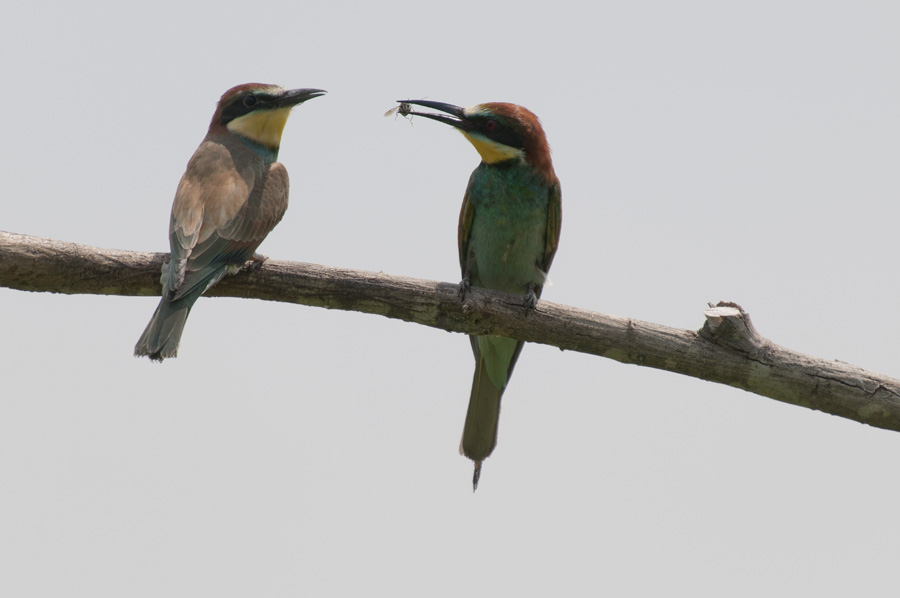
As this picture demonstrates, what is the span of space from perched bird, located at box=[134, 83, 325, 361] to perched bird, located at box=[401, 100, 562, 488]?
0.88 metres

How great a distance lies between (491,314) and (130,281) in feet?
4.74

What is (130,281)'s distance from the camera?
11.7 ft

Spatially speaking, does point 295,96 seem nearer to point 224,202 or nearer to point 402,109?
point 402,109

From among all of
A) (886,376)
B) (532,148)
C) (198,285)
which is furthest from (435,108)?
(886,376)

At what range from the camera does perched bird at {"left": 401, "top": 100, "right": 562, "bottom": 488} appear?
433 centimetres

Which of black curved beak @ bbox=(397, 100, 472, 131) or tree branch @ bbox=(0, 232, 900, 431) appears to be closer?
tree branch @ bbox=(0, 232, 900, 431)

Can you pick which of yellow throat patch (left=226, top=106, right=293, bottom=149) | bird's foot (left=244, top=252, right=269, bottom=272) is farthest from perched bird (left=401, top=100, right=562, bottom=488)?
bird's foot (left=244, top=252, right=269, bottom=272)

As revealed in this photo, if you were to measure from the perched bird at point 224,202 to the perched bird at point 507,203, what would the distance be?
34.8 inches

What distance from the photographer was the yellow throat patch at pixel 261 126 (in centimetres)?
469

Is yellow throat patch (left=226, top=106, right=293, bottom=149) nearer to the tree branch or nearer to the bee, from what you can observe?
the bee

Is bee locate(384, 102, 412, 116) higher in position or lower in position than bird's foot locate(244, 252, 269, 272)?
higher

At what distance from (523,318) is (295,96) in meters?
1.99

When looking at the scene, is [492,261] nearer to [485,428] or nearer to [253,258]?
[485,428]

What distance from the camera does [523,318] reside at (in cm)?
364
